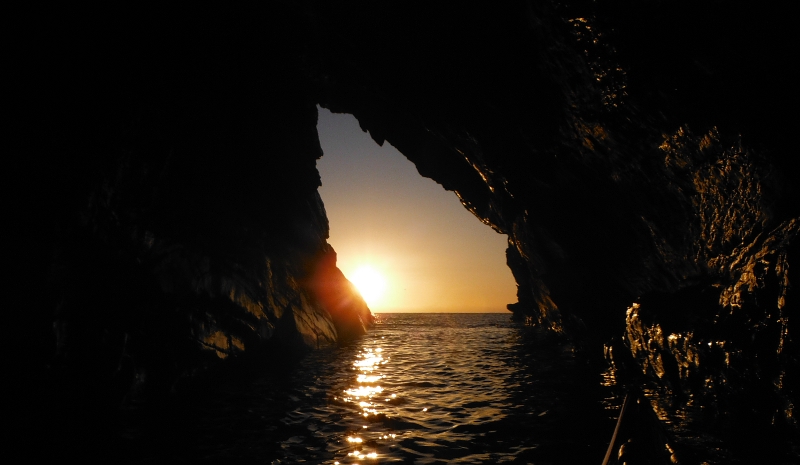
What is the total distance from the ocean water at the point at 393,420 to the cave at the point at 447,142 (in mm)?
1687

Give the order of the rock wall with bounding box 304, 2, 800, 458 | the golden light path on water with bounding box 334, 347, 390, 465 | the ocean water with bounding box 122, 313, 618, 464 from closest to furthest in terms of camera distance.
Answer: the ocean water with bounding box 122, 313, 618, 464, the golden light path on water with bounding box 334, 347, 390, 465, the rock wall with bounding box 304, 2, 800, 458

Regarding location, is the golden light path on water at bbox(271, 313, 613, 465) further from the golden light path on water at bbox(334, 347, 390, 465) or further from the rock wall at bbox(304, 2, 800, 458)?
the rock wall at bbox(304, 2, 800, 458)

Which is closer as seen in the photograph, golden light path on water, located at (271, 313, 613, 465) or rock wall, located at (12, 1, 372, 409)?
golden light path on water, located at (271, 313, 613, 465)

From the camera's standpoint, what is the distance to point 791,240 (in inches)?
250

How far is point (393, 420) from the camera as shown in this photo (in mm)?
7578

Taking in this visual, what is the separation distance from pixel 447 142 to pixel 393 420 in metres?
13.8

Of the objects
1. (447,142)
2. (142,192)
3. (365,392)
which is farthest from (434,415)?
(447,142)

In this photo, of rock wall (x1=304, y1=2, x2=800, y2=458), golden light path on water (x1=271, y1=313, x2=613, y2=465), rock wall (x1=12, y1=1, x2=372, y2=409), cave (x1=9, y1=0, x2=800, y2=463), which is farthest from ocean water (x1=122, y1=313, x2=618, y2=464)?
rock wall (x1=12, y1=1, x2=372, y2=409)

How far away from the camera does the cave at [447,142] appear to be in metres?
7.03

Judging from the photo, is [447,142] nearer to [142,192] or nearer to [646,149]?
[646,149]

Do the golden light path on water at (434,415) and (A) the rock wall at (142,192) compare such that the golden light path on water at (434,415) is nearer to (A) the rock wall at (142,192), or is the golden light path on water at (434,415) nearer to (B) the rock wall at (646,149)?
(B) the rock wall at (646,149)

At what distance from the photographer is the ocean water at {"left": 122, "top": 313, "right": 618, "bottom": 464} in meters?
5.93

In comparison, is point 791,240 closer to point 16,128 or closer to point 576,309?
point 576,309

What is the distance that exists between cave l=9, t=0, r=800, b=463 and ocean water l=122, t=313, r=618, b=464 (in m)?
1.69
